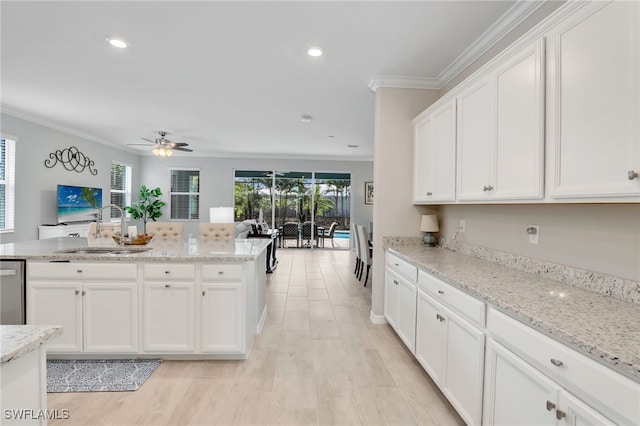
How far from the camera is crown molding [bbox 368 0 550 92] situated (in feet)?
7.43

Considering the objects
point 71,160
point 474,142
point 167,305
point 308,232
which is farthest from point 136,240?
point 308,232

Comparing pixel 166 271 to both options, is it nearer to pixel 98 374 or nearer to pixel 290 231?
pixel 98 374

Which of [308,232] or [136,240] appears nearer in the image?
[136,240]

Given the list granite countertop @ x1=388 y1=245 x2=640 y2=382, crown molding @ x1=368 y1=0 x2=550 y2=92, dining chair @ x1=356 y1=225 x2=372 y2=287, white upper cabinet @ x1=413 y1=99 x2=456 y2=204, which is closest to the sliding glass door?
dining chair @ x1=356 y1=225 x2=372 y2=287

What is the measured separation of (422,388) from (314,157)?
25.7 ft

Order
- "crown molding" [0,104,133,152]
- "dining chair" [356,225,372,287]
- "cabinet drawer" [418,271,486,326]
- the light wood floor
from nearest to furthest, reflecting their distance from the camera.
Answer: "cabinet drawer" [418,271,486,326]
the light wood floor
"crown molding" [0,104,133,152]
"dining chair" [356,225,372,287]

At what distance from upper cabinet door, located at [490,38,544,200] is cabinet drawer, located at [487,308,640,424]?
2.59 ft

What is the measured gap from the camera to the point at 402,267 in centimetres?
295

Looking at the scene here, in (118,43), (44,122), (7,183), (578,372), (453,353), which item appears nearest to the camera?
(578,372)

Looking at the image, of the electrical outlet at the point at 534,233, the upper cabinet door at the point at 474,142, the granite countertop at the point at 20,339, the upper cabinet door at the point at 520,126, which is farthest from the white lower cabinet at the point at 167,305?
the electrical outlet at the point at 534,233

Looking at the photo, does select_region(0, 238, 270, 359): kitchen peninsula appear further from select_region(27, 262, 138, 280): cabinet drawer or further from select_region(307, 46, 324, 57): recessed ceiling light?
select_region(307, 46, 324, 57): recessed ceiling light

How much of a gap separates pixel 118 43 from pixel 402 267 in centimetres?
325

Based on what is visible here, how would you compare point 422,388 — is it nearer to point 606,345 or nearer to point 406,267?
point 406,267

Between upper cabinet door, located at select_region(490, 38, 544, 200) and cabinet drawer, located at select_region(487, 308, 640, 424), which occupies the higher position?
upper cabinet door, located at select_region(490, 38, 544, 200)
